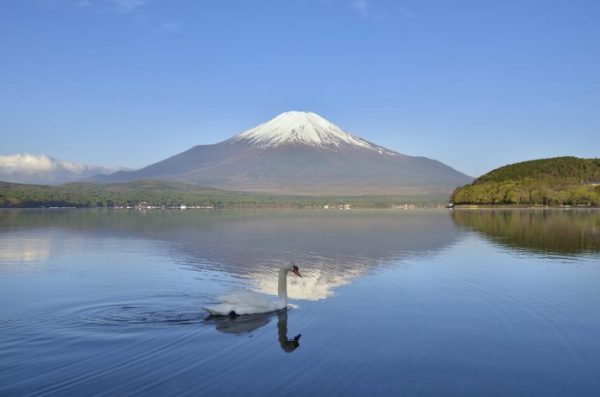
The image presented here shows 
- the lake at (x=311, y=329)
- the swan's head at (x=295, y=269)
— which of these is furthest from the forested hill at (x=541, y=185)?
the swan's head at (x=295, y=269)

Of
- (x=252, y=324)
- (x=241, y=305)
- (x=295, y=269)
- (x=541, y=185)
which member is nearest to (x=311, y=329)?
(x=252, y=324)

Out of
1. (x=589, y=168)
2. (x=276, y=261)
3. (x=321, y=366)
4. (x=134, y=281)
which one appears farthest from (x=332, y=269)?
(x=589, y=168)

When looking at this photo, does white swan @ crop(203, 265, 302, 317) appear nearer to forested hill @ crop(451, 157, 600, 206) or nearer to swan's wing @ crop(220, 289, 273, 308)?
swan's wing @ crop(220, 289, 273, 308)

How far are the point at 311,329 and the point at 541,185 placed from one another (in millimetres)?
107761

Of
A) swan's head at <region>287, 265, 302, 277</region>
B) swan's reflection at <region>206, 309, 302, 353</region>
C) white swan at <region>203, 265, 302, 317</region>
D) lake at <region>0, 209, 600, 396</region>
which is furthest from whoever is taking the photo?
swan's head at <region>287, 265, 302, 277</region>

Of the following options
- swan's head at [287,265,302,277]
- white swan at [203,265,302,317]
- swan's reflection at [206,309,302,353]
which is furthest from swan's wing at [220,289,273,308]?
swan's head at [287,265,302,277]

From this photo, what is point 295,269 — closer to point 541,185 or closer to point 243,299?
point 243,299

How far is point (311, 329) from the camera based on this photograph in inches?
436

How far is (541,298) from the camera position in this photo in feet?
47.2

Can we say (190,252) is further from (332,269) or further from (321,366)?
(321,366)

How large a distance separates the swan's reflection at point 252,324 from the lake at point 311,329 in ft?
0.12

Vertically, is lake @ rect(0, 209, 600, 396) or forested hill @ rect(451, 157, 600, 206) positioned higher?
forested hill @ rect(451, 157, 600, 206)

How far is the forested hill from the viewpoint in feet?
333

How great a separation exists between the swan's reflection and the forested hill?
97.7m
